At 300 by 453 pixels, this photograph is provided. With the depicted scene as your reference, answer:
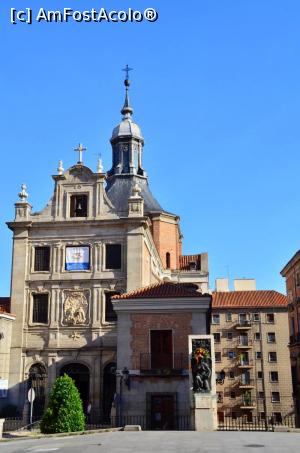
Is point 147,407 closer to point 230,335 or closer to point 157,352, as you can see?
point 157,352

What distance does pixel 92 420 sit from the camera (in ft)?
108

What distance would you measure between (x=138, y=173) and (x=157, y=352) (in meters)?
27.2

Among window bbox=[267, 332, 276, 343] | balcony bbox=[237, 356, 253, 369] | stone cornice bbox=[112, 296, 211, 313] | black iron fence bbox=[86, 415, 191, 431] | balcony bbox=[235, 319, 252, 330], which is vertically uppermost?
balcony bbox=[235, 319, 252, 330]

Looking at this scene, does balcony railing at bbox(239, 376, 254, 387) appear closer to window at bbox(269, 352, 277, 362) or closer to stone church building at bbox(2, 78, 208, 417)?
window at bbox(269, 352, 277, 362)

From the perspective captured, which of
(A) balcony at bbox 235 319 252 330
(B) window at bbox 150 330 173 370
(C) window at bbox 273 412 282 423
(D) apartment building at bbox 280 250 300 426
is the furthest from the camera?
(A) balcony at bbox 235 319 252 330

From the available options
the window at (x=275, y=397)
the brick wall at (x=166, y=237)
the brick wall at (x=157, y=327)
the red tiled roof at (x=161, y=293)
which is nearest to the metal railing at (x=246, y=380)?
the window at (x=275, y=397)

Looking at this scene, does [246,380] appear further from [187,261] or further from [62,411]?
[62,411]

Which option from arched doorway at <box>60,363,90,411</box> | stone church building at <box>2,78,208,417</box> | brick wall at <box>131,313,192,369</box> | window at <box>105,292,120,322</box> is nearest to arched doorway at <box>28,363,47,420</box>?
stone church building at <box>2,78,208,417</box>

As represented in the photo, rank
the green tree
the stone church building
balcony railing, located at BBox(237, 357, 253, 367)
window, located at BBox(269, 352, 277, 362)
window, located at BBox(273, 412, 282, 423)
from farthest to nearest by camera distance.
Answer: balcony railing, located at BBox(237, 357, 253, 367) < window, located at BBox(269, 352, 277, 362) < window, located at BBox(273, 412, 282, 423) < the stone church building < the green tree

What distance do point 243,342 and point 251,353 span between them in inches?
68.7

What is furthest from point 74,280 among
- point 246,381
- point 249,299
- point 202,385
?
point 249,299

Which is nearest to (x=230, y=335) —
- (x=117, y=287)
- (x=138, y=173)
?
(x=138, y=173)

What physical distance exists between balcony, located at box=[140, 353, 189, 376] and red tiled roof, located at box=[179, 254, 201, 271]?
1108 inches

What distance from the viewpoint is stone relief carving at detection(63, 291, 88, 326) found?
36.3 metres
